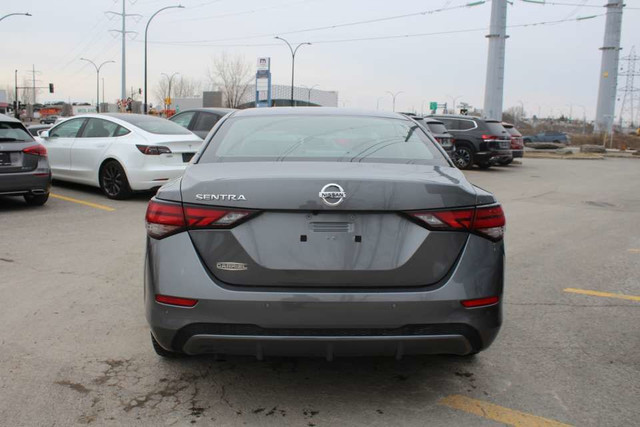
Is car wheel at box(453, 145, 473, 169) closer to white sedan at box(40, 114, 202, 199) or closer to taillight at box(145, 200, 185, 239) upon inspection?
white sedan at box(40, 114, 202, 199)

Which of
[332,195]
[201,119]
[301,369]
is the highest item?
[201,119]

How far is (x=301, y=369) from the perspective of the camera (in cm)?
355

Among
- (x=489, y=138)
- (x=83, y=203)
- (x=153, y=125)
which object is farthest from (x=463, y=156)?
(x=83, y=203)

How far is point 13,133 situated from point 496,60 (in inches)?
1386

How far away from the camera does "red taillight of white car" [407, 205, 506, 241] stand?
9.19 feet

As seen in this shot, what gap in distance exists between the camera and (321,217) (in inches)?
108

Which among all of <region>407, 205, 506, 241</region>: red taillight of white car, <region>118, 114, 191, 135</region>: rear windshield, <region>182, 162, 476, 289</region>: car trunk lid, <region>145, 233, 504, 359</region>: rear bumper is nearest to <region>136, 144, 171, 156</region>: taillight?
<region>118, 114, 191, 135</region>: rear windshield

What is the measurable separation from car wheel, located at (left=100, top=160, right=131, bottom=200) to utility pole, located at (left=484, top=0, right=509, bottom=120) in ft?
106

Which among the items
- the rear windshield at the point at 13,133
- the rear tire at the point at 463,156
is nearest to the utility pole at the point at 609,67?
the rear tire at the point at 463,156

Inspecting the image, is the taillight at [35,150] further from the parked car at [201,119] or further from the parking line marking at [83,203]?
the parked car at [201,119]

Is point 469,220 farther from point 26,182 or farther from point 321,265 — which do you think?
point 26,182

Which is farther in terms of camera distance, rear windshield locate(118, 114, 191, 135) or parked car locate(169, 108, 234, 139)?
parked car locate(169, 108, 234, 139)

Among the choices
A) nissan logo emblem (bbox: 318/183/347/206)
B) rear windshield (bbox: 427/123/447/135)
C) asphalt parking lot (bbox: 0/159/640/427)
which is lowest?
asphalt parking lot (bbox: 0/159/640/427)

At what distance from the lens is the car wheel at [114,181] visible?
1027cm
